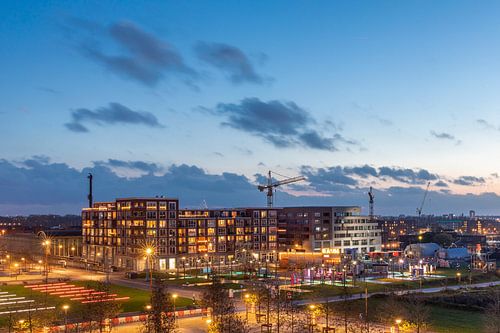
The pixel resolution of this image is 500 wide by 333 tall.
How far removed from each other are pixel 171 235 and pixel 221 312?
73967mm

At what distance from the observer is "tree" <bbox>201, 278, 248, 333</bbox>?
44.8 m

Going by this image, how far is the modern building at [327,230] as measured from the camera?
151 m

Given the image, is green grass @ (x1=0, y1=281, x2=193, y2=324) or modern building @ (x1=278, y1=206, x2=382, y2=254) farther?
modern building @ (x1=278, y1=206, x2=382, y2=254)

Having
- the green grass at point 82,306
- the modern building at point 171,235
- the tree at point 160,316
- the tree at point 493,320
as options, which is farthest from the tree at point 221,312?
the modern building at point 171,235

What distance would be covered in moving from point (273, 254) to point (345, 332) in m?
87.1

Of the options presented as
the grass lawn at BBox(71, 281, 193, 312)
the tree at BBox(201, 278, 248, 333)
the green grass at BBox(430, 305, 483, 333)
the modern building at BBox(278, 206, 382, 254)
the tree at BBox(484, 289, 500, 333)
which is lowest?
the green grass at BBox(430, 305, 483, 333)

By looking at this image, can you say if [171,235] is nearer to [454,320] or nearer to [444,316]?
[444,316]

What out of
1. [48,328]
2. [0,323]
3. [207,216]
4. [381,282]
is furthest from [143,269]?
[48,328]

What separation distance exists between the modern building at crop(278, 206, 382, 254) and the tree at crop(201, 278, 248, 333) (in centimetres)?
10027

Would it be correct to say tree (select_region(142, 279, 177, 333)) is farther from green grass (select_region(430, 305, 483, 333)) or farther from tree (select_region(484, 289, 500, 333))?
tree (select_region(484, 289, 500, 333))

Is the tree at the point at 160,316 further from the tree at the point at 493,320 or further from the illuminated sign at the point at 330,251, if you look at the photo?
the illuminated sign at the point at 330,251

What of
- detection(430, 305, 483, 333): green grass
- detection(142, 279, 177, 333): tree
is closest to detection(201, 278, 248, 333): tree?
detection(142, 279, 177, 333): tree

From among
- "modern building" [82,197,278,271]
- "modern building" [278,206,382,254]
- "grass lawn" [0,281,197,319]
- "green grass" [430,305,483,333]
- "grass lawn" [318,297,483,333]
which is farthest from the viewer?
"modern building" [278,206,382,254]

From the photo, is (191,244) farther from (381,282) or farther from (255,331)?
(255,331)
